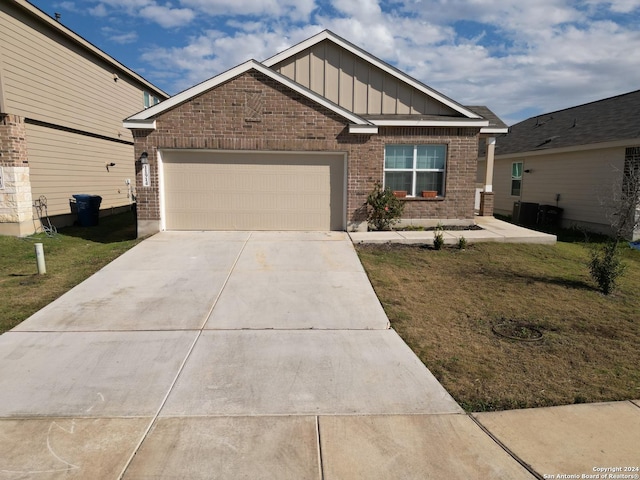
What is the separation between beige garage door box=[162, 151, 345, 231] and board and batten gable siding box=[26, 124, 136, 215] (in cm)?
421

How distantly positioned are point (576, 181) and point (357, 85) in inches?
355

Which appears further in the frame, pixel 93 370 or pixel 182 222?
pixel 182 222

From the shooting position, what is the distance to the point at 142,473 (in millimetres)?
3143

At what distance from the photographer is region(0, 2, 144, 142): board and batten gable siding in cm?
1198

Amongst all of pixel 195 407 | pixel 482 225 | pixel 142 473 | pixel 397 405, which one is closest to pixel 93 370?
pixel 195 407

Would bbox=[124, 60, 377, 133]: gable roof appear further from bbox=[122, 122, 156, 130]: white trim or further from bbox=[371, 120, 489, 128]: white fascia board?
bbox=[371, 120, 489, 128]: white fascia board

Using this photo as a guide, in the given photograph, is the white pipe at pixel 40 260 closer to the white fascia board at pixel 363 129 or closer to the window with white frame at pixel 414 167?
the white fascia board at pixel 363 129

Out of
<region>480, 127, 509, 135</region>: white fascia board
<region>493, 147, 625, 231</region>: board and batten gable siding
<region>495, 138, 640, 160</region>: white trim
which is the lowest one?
<region>493, 147, 625, 231</region>: board and batten gable siding

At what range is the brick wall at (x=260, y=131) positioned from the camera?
11.7m

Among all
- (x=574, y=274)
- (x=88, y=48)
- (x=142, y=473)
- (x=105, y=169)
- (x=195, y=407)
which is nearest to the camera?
(x=142, y=473)

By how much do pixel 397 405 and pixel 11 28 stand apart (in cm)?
1412

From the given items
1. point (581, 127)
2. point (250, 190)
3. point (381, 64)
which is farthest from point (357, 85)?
point (581, 127)

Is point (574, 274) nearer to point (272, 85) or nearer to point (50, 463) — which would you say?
point (272, 85)

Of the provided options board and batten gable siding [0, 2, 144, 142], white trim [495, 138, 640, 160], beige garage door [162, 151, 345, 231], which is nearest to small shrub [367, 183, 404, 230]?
beige garage door [162, 151, 345, 231]
